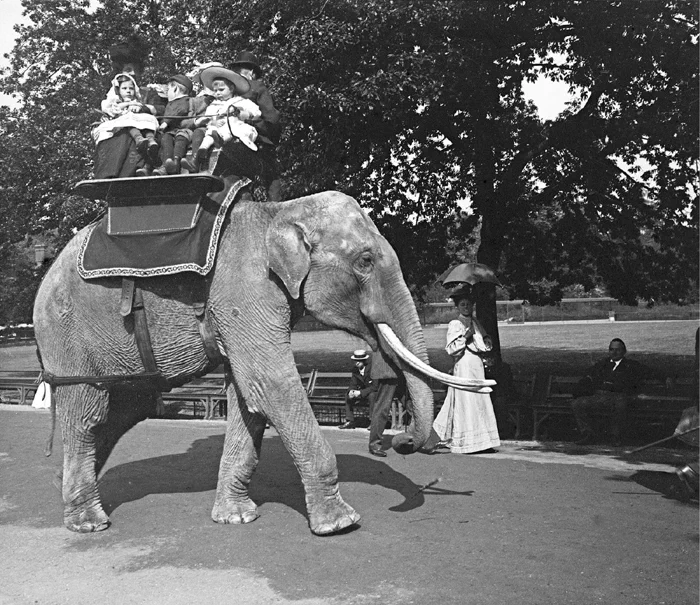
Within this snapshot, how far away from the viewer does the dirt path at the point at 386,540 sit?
4824mm

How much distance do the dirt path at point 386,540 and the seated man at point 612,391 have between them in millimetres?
1346

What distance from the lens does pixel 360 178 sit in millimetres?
13078

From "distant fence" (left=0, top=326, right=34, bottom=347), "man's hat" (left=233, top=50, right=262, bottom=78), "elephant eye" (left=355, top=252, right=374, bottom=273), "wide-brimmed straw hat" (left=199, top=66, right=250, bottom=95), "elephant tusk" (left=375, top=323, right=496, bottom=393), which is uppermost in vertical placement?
"man's hat" (left=233, top=50, right=262, bottom=78)

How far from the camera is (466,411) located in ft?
31.4

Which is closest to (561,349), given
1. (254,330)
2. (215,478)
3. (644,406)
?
(644,406)

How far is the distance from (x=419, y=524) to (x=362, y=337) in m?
1.41

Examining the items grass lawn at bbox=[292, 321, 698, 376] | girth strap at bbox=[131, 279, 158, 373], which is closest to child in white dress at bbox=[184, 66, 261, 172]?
girth strap at bbox=[131, 279, 158, 373]

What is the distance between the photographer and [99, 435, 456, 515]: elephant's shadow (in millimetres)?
7191

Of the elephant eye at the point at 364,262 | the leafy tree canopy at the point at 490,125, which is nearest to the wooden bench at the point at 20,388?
the leafy tree canopy at the point at 490,125

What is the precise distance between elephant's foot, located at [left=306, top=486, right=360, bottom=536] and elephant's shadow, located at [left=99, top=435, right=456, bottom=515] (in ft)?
2.49

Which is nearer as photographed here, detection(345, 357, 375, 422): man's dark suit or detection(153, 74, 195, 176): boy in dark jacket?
detection(153, 74, 195, 176): boy in dark jacket

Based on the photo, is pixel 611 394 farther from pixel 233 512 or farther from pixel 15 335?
pixel 15 335

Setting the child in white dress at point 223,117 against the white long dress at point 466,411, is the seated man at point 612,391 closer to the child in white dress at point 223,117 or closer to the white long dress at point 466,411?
the white long dress at point 466,411

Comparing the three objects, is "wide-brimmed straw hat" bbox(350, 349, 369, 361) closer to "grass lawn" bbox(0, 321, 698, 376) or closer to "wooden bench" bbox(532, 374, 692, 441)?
"wooden bench" bbox(532, 374, 692, 441)
